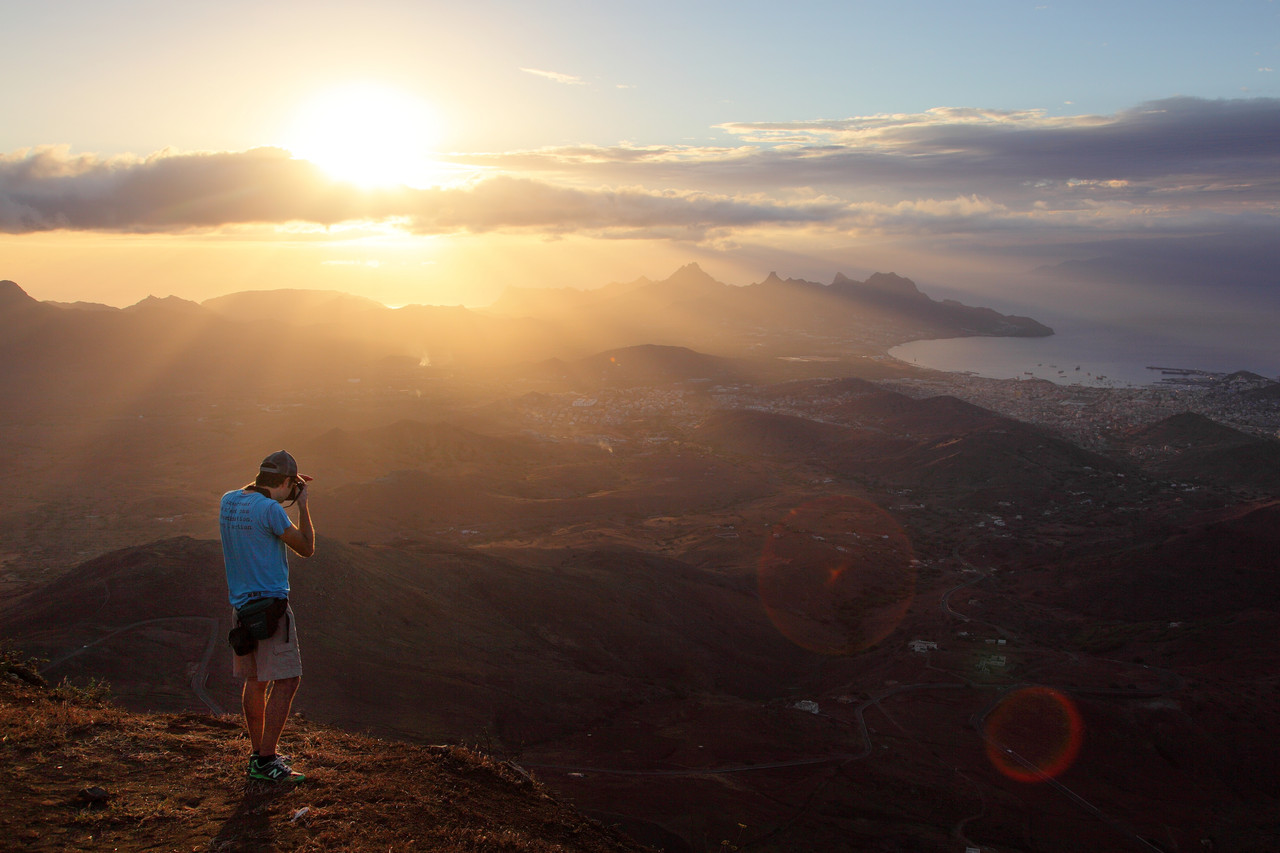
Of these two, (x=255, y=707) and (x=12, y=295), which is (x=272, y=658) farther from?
(x=12, y=295)

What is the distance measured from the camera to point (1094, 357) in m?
155

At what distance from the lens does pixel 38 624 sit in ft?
61.1

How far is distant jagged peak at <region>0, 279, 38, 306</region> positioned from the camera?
10630 centimetres

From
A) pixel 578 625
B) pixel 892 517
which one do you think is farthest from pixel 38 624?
pixel 892 517

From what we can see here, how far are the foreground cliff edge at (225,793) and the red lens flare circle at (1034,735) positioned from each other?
15550 mm

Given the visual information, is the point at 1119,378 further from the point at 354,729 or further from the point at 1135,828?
the point at 354,729

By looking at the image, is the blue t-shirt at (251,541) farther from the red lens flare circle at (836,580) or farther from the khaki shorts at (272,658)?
the red lens flare circle at (836,580)

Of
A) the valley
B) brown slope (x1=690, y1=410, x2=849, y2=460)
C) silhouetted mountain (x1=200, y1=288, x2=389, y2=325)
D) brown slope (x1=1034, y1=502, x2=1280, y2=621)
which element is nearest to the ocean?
the valley

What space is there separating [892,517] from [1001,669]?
23.8 metres

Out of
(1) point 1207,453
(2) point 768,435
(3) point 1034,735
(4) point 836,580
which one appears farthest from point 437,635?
(1) point 1207,453

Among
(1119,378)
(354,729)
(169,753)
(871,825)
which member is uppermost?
(169,753)

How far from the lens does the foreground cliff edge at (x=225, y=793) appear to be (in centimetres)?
496

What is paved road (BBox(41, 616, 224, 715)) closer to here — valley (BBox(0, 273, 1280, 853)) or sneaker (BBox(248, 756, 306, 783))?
valley (BBox(0, 273, 1280, 853))

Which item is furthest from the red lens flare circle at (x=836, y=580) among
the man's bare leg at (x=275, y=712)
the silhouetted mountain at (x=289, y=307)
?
the silhouetted mountain at (x=289, y=307)
